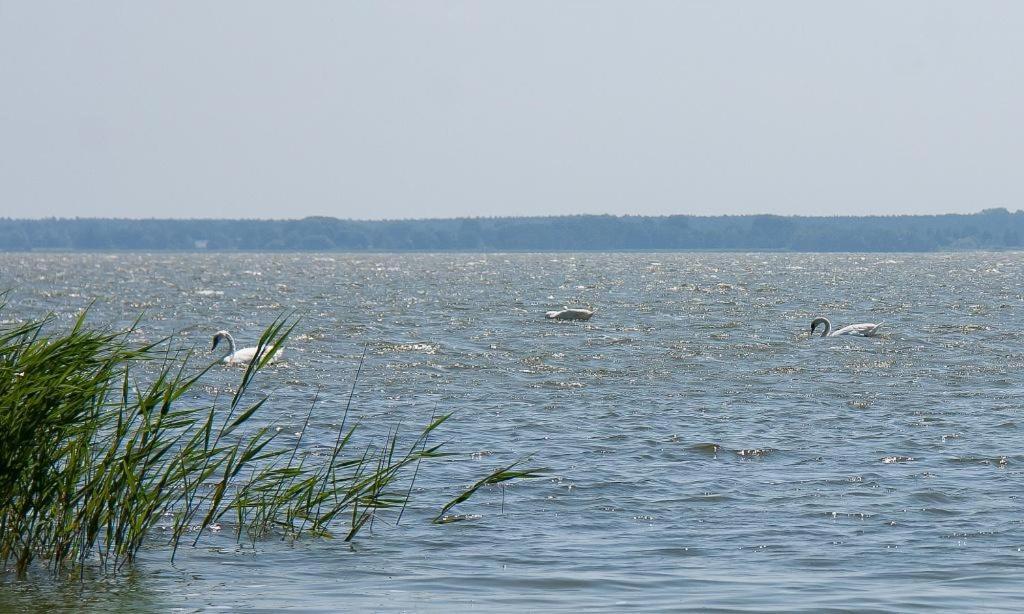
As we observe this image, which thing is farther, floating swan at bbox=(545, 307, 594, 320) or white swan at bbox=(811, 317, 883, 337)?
floating swan at bbox=(545, 307, 594, 320)

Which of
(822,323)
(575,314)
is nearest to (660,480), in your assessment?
(822,323)

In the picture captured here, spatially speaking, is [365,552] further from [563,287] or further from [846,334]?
[563,287]

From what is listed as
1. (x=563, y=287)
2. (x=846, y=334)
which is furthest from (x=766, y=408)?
(x=563, y=287)

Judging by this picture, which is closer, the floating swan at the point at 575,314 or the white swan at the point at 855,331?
the white swan at the point at 855,331

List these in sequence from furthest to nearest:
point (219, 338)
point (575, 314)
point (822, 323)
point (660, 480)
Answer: point (575, 314), point (822, 323), point (219, 338), point (660, 480)

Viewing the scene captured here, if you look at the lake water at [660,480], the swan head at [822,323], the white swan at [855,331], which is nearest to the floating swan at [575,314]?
the lake water at [660,480]

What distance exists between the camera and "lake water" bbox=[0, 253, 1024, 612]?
9.01 m

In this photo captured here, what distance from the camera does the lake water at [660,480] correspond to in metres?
9.01

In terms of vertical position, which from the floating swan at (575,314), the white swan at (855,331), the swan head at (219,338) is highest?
the swan head at (219,338)

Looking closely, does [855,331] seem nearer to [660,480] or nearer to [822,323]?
[822,323]

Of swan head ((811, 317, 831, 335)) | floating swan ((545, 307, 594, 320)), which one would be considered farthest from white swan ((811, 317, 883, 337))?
floating swan ((545, 307, 594, 320))

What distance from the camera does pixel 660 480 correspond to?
1354 cm

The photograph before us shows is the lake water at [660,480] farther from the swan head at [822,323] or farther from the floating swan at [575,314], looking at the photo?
the floating swan at [575,314]

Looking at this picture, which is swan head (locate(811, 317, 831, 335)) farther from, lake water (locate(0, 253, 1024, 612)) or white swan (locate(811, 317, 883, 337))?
lake water (locate(0, 253, 1024, 612))
